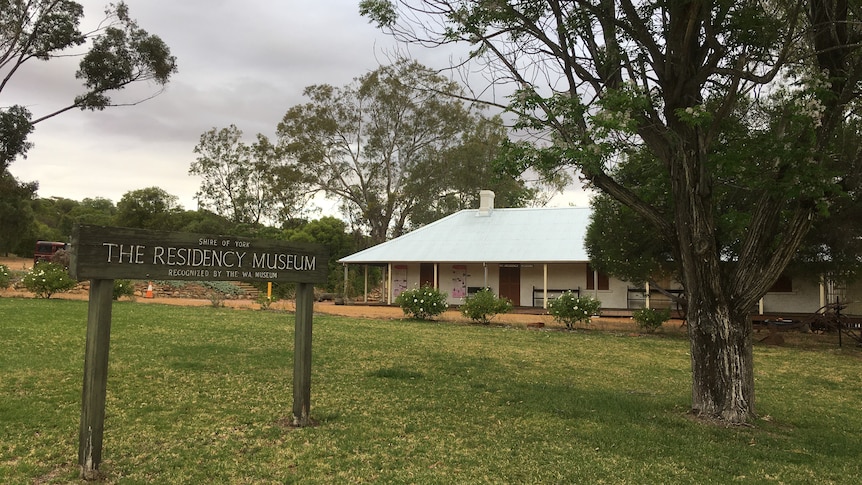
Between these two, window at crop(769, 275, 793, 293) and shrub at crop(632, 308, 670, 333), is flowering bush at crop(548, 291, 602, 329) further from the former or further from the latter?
window at crop(769, 275, 793, 293)

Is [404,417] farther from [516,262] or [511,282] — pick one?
[511,282]

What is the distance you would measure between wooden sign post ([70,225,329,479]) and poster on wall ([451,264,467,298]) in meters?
19.3

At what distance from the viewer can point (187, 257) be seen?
4398 millimetres

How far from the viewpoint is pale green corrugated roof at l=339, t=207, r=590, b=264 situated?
22.0 m

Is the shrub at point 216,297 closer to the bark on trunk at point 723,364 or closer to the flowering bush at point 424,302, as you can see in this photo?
the flowering bush at point 424,302

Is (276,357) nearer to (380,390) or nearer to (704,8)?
(380,390)

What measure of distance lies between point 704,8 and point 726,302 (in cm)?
288

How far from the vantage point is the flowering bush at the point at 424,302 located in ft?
58.2

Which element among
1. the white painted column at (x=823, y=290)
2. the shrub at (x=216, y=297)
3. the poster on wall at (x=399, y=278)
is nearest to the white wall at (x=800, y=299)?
the white painted column at (x=823, y=290)

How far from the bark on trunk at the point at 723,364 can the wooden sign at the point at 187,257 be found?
3876 millimetres

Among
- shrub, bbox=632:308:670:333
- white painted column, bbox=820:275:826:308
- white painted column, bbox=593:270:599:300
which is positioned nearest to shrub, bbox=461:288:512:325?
shrub, bbox=632:308:670:333

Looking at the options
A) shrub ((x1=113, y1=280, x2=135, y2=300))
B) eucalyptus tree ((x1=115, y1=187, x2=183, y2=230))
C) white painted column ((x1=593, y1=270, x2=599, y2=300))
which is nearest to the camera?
shrub ((x1=113, y1=280, x2=135, y2=300))

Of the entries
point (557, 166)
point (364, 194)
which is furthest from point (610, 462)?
point (364, 194)

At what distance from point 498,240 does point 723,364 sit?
17.9 metres
